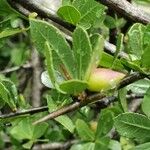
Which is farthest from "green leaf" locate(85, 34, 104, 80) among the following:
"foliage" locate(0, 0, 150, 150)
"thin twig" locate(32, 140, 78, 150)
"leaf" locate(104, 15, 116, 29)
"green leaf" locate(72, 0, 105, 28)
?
"thin twig" locate(32, 140, 78, 150)

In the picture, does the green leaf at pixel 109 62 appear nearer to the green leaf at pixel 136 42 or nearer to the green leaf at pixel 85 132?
the green leaf at pixel 136 42

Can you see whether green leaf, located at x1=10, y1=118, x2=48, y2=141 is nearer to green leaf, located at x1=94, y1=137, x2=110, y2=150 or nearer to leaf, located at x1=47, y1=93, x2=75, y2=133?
green leaf, located at x1=94, y1=137, x2=110, y2=150

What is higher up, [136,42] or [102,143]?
[136,42]

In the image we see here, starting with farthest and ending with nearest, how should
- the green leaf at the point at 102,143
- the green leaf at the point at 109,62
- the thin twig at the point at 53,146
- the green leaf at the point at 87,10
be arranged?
the thin twig at the point at 53,146, the green leaf at the point at 102,143, the green leaf at the point at 87,10, the green leaf at the point at 109,62

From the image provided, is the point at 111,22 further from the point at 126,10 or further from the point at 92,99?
the point at 92,99

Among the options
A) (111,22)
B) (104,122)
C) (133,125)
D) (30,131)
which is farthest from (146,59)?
(30,131)

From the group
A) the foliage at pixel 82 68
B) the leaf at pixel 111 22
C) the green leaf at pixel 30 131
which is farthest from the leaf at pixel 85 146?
the leaf at pixel 111 22
